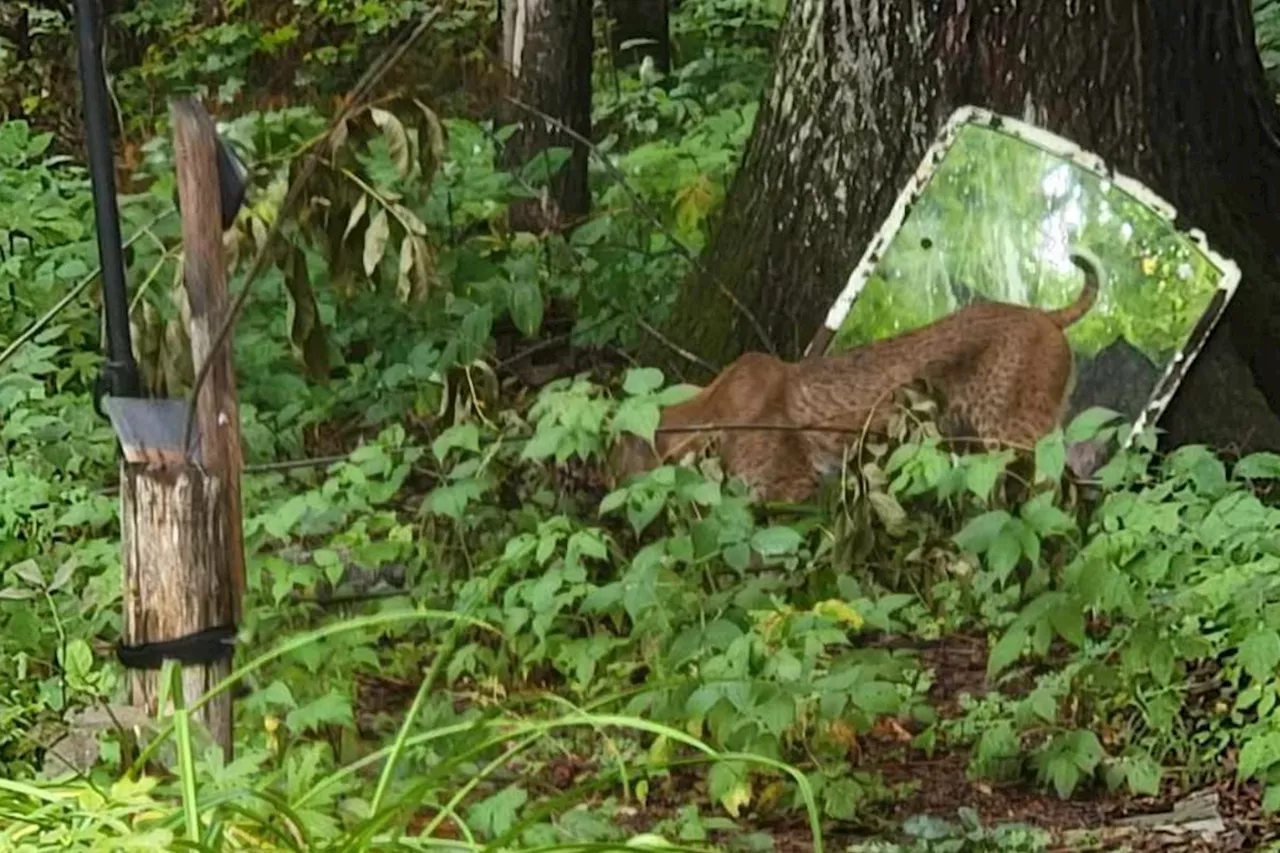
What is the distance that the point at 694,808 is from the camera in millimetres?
2094

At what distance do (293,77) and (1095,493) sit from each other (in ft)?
13.8

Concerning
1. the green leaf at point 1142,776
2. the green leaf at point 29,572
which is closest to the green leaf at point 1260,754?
the green leaf at point 1142,776

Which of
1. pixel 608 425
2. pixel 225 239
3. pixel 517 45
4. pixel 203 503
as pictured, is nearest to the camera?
pixel 203 503

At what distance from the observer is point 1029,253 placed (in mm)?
2830

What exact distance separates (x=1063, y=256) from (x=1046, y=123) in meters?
0.25

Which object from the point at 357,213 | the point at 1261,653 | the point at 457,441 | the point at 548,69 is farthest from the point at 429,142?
the point at 548,69

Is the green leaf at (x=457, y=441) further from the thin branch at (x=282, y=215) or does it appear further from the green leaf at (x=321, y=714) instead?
the thin branch at (x=282, y=215)

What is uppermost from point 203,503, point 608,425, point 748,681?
point 203,503

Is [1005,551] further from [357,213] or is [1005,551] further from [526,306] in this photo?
[526,306]

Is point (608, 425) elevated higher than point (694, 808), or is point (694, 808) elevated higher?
point (608, 425)

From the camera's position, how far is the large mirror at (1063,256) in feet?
9.11

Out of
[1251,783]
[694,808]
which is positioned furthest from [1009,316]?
[694,808]

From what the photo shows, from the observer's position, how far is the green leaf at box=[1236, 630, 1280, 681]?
2082 mm

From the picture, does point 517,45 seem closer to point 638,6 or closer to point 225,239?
point 638,6
